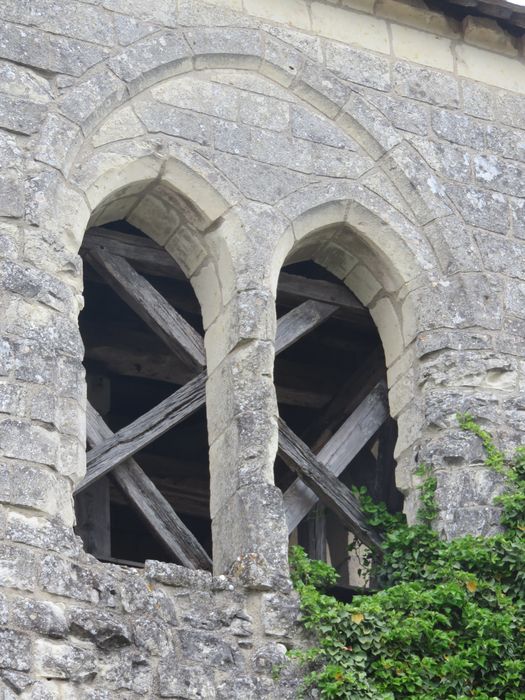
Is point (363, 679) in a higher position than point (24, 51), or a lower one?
lower

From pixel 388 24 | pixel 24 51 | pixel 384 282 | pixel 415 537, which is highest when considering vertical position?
pixel 388 24

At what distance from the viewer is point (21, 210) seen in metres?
8.23

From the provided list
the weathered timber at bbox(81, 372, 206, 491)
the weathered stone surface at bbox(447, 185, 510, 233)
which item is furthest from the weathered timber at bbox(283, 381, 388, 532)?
the weathered stone surface at bbox(447, 185, 510, 233)

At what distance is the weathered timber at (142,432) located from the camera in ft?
28.6

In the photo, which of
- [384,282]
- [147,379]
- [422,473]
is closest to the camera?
[422,473]

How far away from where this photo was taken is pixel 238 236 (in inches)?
349

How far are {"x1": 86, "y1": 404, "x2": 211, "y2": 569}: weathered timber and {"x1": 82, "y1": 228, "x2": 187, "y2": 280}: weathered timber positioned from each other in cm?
90

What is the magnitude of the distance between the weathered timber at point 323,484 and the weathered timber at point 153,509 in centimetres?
63

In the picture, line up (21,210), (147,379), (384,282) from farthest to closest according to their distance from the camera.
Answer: (147,379) < (384,282) < (21,210)

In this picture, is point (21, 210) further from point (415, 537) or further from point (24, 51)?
Result: point (415, 537)

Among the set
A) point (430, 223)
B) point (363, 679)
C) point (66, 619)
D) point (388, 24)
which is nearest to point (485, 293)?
point (430, 223)

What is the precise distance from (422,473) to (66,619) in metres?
2.15

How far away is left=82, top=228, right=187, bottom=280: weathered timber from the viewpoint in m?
9.38

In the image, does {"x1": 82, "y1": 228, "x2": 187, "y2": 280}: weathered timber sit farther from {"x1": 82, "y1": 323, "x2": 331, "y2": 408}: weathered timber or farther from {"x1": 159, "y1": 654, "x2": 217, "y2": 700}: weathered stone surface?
{"x1": 159, "y1": 654, "x2": 217, "y2": 700}: weathered stone surface
